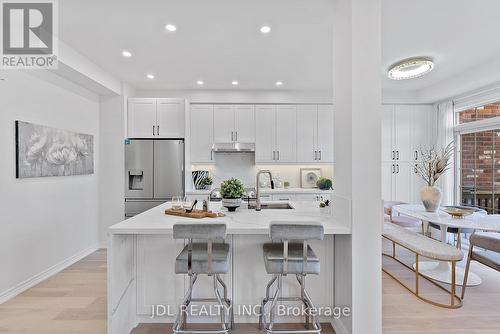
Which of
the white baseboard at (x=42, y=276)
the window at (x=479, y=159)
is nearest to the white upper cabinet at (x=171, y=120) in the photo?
the white baseboard at (x=42, y=276)

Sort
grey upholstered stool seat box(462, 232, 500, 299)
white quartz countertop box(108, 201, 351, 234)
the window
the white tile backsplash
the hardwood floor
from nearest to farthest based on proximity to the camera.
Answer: white quartz countertop box(108, 201, 351, 234) < the hardwood floor < grey upholstered stool seat box(462, 232, 500, 299) < the window < the white tile backsplash

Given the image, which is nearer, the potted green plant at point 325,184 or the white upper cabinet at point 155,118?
the white upper cabinet at point 155,118

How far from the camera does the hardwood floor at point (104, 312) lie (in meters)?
2.13

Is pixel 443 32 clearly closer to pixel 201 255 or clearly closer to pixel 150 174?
pixel 201 255

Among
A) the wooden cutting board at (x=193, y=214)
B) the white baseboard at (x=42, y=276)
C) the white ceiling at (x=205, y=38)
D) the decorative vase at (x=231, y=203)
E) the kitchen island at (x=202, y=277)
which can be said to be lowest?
the white baseboard at (x=42, y=276)

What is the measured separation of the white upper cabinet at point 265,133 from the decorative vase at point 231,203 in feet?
7.63

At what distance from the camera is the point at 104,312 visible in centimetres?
237

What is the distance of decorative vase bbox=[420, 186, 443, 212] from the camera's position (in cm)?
313

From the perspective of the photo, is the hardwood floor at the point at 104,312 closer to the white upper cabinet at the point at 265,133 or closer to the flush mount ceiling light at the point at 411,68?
the flush mount ceiling light at the point at 411,68

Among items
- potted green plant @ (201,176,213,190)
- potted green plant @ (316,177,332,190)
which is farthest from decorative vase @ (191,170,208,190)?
potted green plant @ (316,177,332,190)

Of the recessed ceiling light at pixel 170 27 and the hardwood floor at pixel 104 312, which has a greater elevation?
the recessed ceiling light at pixel 170 27

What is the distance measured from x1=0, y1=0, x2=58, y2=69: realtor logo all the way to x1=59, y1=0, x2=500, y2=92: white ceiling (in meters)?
0.13

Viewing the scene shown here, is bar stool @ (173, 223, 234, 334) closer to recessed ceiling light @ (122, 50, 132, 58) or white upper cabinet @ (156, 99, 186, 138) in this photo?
recessed ceiling light @ (122, 50, 132, 58)

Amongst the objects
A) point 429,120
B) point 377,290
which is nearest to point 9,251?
point 377,290
